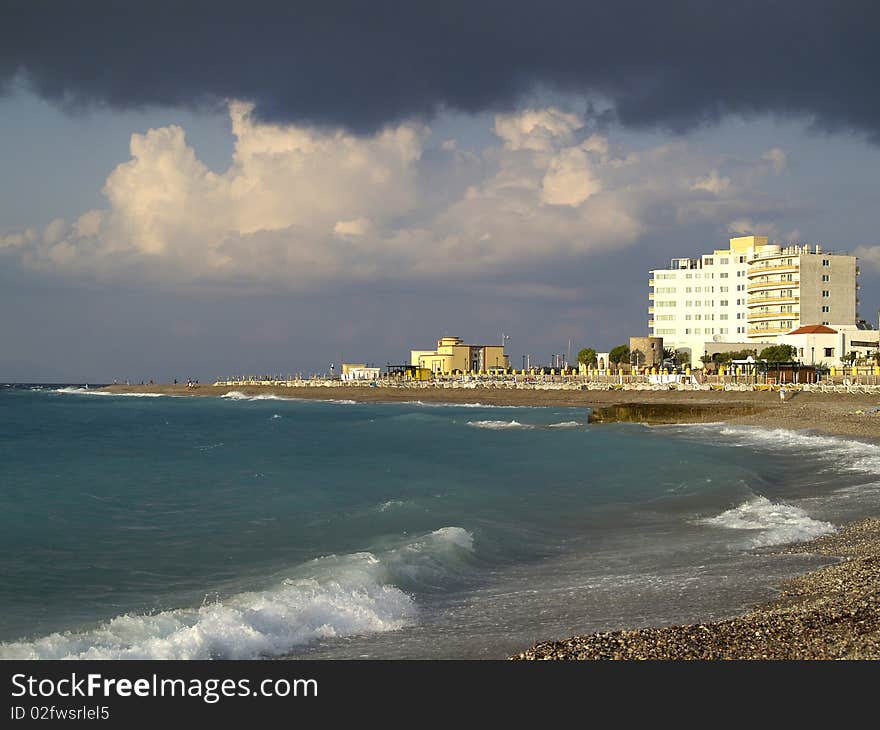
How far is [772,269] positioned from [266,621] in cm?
11232

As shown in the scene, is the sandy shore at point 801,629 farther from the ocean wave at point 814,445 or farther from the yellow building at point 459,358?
the yellow building at point 459,358

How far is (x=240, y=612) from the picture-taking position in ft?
40.9

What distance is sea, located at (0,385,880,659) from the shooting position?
11.8 meters

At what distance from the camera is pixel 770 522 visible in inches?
771

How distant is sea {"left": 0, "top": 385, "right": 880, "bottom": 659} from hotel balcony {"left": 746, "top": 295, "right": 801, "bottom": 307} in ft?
244

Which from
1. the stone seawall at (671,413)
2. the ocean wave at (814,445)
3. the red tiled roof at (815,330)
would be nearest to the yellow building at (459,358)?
the red tiled roof at (815,330)

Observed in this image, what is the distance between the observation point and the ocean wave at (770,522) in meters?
17.6

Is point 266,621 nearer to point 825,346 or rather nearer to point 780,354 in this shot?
point 780,354

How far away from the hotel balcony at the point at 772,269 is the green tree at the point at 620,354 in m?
18.5

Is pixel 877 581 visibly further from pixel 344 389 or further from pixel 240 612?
pixel 344 389

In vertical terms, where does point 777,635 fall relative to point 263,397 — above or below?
above

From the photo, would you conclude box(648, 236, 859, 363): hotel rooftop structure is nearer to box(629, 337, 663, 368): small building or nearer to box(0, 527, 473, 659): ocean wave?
box(629, 337, 663, 368): small building

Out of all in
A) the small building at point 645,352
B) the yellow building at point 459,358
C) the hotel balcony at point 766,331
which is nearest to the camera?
the hotel balcony at point 766,331

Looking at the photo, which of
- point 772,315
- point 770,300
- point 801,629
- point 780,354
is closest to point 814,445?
point 801,629
